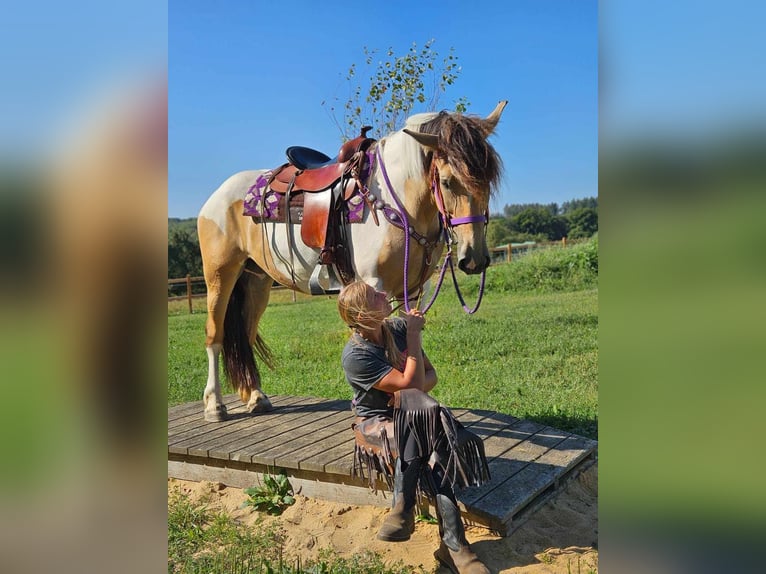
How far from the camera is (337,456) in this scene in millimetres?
3316

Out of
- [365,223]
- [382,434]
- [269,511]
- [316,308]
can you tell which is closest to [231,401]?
[269,511]

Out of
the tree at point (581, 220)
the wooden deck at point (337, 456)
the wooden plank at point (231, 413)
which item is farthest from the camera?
the tree at point (581, 220)

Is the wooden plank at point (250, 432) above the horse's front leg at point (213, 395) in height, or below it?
below

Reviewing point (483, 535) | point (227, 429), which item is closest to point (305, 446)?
point (227, 429)

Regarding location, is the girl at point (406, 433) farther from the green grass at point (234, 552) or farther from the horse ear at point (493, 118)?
the horse ear at point (493, 118)

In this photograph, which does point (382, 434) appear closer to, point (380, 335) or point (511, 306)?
point (380, 335)

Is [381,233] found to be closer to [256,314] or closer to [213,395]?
[256,314]

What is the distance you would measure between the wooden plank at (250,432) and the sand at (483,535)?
0.37 metres

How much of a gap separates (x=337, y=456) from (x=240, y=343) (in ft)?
5.17

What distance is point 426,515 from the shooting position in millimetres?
2961

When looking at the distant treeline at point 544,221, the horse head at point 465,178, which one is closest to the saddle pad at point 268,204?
the horse head at point 465,178

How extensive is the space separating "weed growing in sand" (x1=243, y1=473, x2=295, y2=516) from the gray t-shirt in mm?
865

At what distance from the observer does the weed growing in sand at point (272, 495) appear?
3287mm
